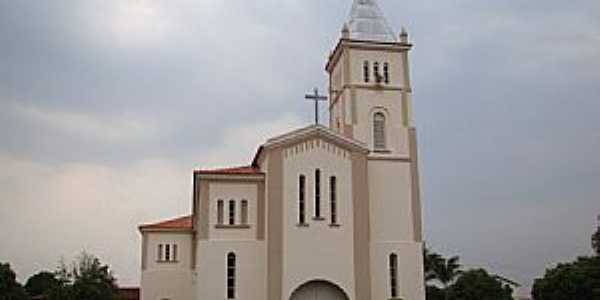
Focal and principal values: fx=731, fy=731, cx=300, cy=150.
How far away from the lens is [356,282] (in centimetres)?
3681

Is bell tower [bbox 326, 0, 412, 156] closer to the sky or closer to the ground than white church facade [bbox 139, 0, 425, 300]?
Answer: closer to the sky

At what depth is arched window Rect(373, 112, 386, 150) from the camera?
4091 centimetres

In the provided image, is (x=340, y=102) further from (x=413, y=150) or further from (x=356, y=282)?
(x=356, y=282)

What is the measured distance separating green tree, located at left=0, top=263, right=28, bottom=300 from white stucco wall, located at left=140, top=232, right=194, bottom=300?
2007 cm

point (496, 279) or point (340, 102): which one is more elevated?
point (340, 102)

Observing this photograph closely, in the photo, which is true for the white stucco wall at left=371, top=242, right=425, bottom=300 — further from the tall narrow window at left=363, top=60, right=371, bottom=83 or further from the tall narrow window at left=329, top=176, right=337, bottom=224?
the tall narrow window at left=363, top=60, right=371, bottom=83

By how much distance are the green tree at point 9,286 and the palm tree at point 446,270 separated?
3628 centimetres

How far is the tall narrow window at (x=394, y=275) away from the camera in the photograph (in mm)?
38081

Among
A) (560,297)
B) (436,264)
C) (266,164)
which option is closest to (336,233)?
(266,164)

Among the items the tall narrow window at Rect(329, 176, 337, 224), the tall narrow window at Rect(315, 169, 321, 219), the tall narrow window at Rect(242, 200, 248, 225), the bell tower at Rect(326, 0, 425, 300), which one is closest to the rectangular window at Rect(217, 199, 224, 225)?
the tall narrow window at Rect(242, 200, 248, 225)

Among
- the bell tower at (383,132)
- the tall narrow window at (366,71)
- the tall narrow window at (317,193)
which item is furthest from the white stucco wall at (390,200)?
the tall narrow window at (366,71)

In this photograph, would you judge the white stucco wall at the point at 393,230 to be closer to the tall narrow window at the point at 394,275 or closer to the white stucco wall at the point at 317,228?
the tall narrow window at the point at 394,275

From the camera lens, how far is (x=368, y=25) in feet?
143

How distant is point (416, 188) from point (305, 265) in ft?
26.1
